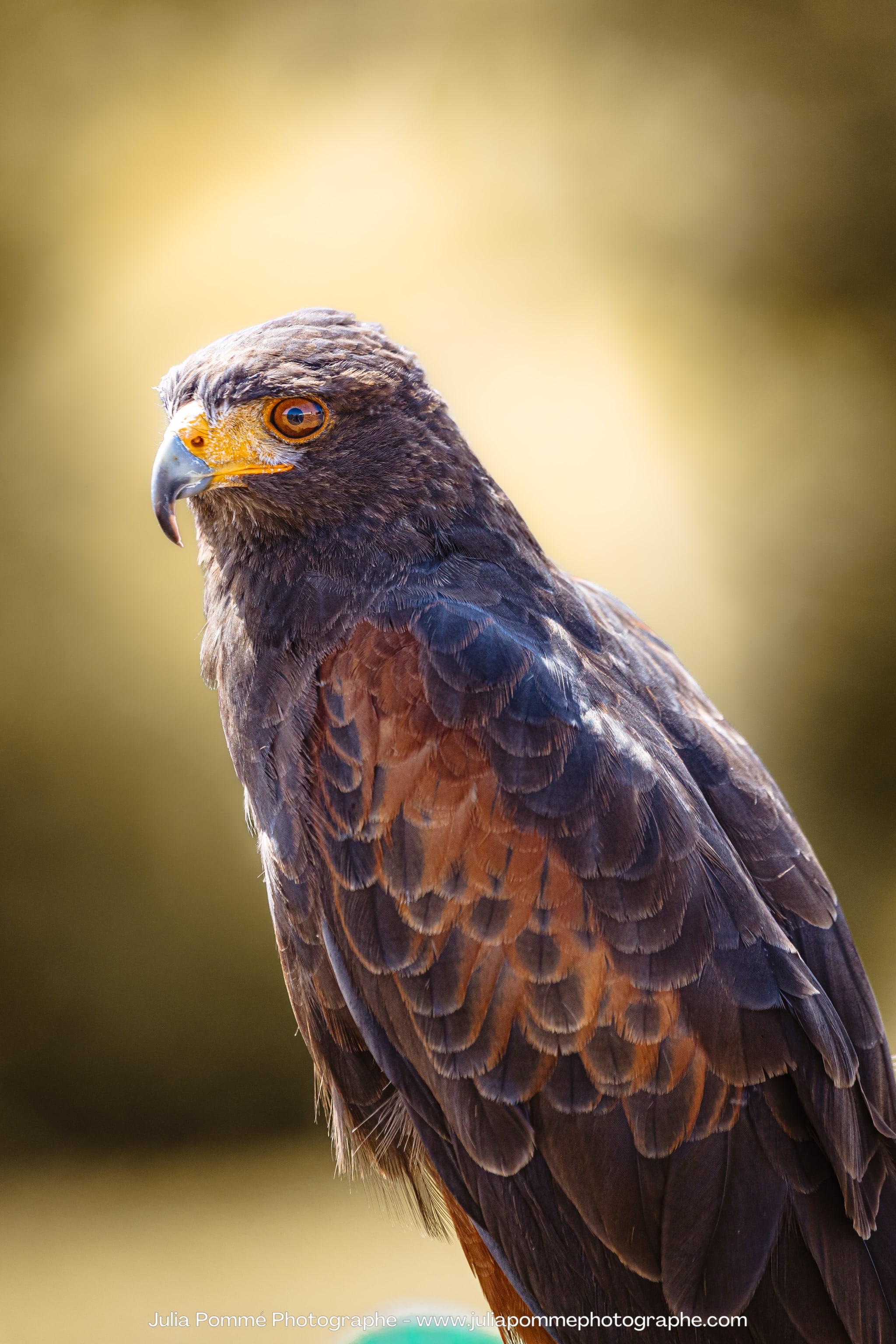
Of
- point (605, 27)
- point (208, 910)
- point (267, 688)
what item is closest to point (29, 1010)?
point (208, 910)

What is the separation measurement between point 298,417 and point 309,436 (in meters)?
0.05

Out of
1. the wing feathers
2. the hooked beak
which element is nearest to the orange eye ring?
the hooked beak

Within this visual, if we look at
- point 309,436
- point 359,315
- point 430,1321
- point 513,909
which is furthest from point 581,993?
point 359,315

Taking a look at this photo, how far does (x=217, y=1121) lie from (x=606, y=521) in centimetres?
341

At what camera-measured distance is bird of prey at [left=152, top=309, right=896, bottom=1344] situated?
6.72 feet

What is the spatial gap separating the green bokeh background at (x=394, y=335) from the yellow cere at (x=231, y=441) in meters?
2.68

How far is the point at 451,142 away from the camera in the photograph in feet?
16.9

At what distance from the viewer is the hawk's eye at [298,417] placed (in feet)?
7.55

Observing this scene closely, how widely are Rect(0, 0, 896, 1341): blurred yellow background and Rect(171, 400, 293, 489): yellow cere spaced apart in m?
2.66

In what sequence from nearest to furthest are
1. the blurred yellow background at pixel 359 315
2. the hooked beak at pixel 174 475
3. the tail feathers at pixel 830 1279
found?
the tail feathers at pixel 830 1279 < the hooked beak at pixel 174 475 < the blurred yellow background at pixel 359 315

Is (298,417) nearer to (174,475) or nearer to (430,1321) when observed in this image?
(174,475)

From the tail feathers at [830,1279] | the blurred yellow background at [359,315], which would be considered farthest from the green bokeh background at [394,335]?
the tail feathers at [830,1279]

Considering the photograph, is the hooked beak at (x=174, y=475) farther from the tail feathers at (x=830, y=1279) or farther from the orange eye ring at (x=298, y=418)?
the tail feathers at (x=830, y=1279)

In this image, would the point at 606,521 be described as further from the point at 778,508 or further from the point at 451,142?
the point at 451,142
